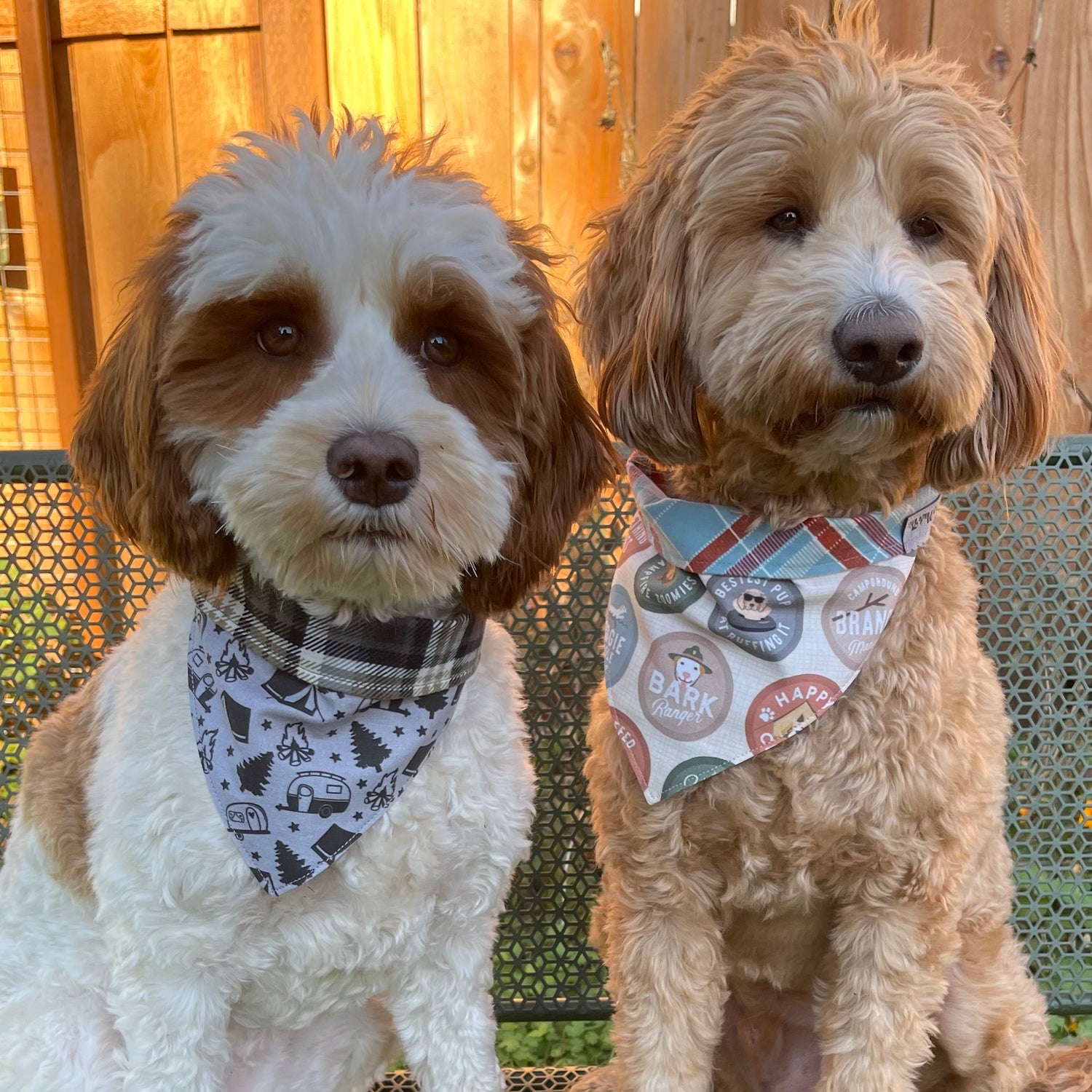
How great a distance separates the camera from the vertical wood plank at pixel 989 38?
2.30m

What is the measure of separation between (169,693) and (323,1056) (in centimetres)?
63

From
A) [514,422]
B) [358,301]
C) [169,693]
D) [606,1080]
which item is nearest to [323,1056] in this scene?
[606,1080]

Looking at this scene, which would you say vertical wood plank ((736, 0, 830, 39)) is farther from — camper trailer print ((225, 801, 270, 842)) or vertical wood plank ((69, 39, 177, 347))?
camper trailer print ((225, 801, 270, 842))

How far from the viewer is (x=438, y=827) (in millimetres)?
1301

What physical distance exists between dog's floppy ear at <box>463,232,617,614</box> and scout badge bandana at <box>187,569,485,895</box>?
111 millimetres

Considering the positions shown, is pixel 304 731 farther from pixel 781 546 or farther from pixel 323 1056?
pixel 781 546

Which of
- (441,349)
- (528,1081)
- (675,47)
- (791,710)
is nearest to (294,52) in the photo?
(675,47)

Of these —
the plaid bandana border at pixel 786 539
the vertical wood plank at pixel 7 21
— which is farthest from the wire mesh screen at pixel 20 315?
the plaid bandana border at pixel 786 539

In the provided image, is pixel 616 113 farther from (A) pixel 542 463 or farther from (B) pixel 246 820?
(B) pixel 246 820

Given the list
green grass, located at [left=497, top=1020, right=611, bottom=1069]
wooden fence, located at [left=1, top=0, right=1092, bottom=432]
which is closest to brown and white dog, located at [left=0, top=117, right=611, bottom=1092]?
green grass, located at [left=497, top=1020, right=611, bottom=1069]

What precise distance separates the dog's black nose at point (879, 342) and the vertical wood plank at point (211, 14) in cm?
254

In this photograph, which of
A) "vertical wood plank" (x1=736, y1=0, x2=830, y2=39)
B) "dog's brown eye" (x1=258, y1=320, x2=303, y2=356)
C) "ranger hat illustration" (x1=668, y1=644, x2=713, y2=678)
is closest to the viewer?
"dog's brown eye" (x1=258, y1=320, x2=303, y2=356)

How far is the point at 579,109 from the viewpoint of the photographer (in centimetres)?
277

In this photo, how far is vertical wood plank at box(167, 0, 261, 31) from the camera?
2.95 m
